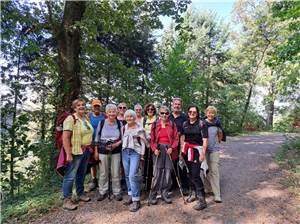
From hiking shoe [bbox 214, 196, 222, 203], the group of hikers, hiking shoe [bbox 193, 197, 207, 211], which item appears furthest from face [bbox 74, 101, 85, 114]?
hiking shoe [bbox 214, 196, 222, 203]

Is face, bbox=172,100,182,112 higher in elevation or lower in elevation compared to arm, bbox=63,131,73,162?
higher

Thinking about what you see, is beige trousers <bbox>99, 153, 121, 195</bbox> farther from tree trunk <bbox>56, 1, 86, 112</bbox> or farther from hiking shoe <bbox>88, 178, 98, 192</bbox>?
tree trunk <bbox>56, 1, 86, 112</bbox>

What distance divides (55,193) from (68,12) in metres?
4.69

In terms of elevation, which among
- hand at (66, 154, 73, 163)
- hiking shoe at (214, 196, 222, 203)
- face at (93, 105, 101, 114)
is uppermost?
face at (93, 105, 101, 114)

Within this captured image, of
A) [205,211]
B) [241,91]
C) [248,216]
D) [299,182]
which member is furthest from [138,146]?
[241,91]

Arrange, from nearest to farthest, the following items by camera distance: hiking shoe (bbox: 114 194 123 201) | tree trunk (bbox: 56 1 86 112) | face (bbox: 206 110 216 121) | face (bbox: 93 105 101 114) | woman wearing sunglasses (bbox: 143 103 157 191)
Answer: face (bbox: 206 110 216 121)
hiking shoe (bbox: 114 194 123 201)
woman wearing sunglasses (bbox: 143 103 157 191)
face (bbox: 93 105 101 114)
tree trunk (bbox: 56 1 86 112)

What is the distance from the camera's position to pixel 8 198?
307 inches

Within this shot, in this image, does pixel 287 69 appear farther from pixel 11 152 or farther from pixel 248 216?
pixel 11 152

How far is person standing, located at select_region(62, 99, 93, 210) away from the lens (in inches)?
211

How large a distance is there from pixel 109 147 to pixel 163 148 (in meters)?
1.01

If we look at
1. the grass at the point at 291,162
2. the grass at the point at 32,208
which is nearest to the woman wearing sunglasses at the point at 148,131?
the grass at the point at 32,208

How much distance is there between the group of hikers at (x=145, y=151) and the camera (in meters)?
5.61

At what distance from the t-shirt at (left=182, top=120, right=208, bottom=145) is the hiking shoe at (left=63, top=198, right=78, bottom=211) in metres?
2.40

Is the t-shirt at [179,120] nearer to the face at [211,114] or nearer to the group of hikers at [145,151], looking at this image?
the group of hikers at [145,151]
